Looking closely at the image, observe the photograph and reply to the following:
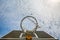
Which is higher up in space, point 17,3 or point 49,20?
point 17,3

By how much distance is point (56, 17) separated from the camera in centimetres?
291

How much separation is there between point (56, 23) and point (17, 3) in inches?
39.8

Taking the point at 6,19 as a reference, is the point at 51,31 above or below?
below

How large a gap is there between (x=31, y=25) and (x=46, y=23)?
354mm

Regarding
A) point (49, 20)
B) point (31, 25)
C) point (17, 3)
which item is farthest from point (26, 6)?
point (49, 20)

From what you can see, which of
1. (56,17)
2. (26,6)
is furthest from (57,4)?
(26,6)

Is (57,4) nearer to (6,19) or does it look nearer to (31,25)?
(31,25)

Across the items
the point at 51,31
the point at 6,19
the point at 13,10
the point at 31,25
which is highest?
the point at 13,10

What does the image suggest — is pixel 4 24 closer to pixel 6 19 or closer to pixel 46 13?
pixel 6 19

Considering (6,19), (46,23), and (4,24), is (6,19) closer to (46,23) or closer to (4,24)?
(4,24)

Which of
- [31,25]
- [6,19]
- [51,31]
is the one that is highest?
[6,19]

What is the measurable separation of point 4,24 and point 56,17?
1.19 metres

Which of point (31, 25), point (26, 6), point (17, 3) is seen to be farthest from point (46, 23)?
point (17, 3)

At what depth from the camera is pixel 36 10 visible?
112 inches
